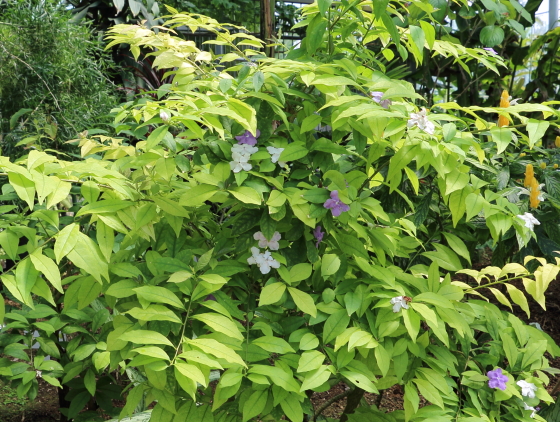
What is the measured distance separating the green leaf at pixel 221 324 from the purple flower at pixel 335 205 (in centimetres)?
29

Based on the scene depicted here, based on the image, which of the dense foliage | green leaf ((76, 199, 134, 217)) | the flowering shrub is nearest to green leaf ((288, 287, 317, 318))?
the flowering shrub

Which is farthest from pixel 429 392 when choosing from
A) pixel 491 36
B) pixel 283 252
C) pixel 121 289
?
pixel 491 36

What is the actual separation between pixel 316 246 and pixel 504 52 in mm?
2918

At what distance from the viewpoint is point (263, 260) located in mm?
1153

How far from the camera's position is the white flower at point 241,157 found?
42.9 inches

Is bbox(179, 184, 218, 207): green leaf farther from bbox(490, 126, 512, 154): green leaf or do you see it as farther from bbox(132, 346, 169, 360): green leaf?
bbox(490, 126, 512, 154): green leaf

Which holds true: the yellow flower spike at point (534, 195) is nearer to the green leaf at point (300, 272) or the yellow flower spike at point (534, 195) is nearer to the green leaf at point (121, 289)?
the green leaf at point (300, 272)

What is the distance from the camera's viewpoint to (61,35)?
8.55ft

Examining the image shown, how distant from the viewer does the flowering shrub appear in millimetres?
1017

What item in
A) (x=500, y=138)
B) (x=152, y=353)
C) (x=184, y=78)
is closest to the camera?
(x=152, y=353)

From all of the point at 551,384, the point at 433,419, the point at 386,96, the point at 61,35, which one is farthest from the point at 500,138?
the point at 61,35

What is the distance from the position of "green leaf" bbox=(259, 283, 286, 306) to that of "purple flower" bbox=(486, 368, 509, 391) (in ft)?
1.70

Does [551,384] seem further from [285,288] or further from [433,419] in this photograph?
[285,288]

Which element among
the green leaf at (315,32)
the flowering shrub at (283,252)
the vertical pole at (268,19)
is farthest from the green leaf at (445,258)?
the vertical pole at (268,19)
